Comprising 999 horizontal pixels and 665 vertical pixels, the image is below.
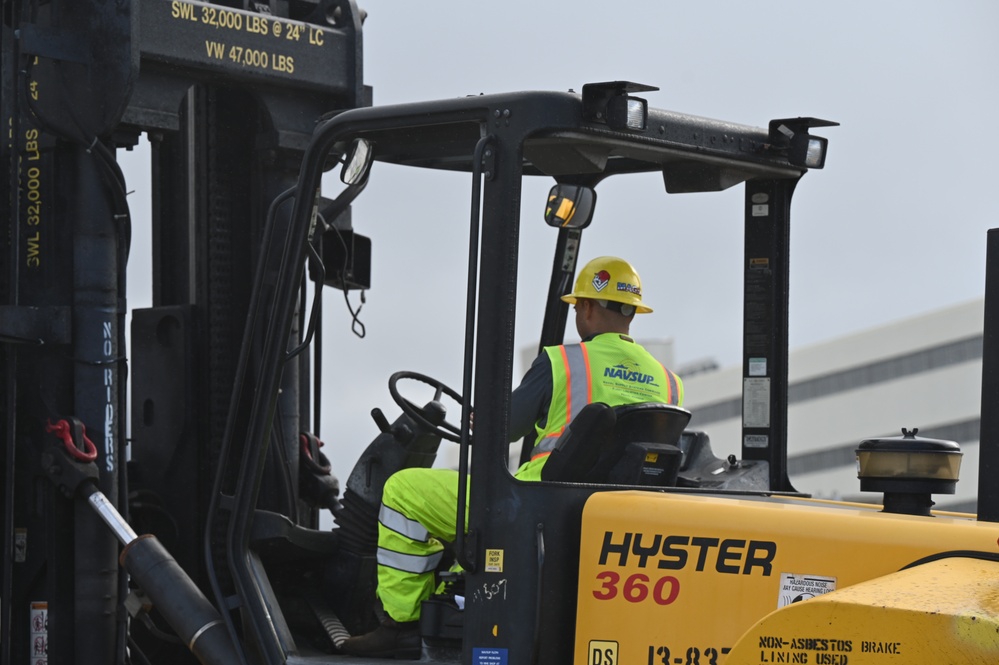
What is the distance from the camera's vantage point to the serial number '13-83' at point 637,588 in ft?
13.4

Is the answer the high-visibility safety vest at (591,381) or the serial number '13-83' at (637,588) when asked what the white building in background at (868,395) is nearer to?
the high-visibility safety vest at (591,381)

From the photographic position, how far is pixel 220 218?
6223mm

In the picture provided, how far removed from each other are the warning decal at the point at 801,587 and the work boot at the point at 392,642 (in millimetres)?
1344

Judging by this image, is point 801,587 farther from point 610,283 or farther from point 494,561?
point 610,283

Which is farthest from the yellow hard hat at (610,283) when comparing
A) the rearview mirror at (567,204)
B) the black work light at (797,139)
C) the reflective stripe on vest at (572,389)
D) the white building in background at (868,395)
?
the white building in background at (868,395)

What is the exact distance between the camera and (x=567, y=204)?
5.05 meters

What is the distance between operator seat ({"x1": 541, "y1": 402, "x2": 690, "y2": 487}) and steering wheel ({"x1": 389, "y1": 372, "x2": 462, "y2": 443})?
2.78ft

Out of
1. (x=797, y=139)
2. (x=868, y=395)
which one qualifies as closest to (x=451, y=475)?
(x=797, y=139)

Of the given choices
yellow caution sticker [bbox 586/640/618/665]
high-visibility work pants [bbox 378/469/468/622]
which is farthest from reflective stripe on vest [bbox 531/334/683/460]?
yellow caution sticker [bbox 586/640/618/665]

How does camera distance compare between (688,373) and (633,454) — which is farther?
(688,373)

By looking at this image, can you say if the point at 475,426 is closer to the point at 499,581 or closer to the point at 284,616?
the point at 499,581

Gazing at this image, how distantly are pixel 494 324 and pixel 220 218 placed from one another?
2294 millimetres

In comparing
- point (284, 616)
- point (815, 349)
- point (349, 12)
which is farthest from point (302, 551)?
point (815, 349)

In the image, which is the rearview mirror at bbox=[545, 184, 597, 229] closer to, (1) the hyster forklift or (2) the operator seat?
(1) the hyster forklift
